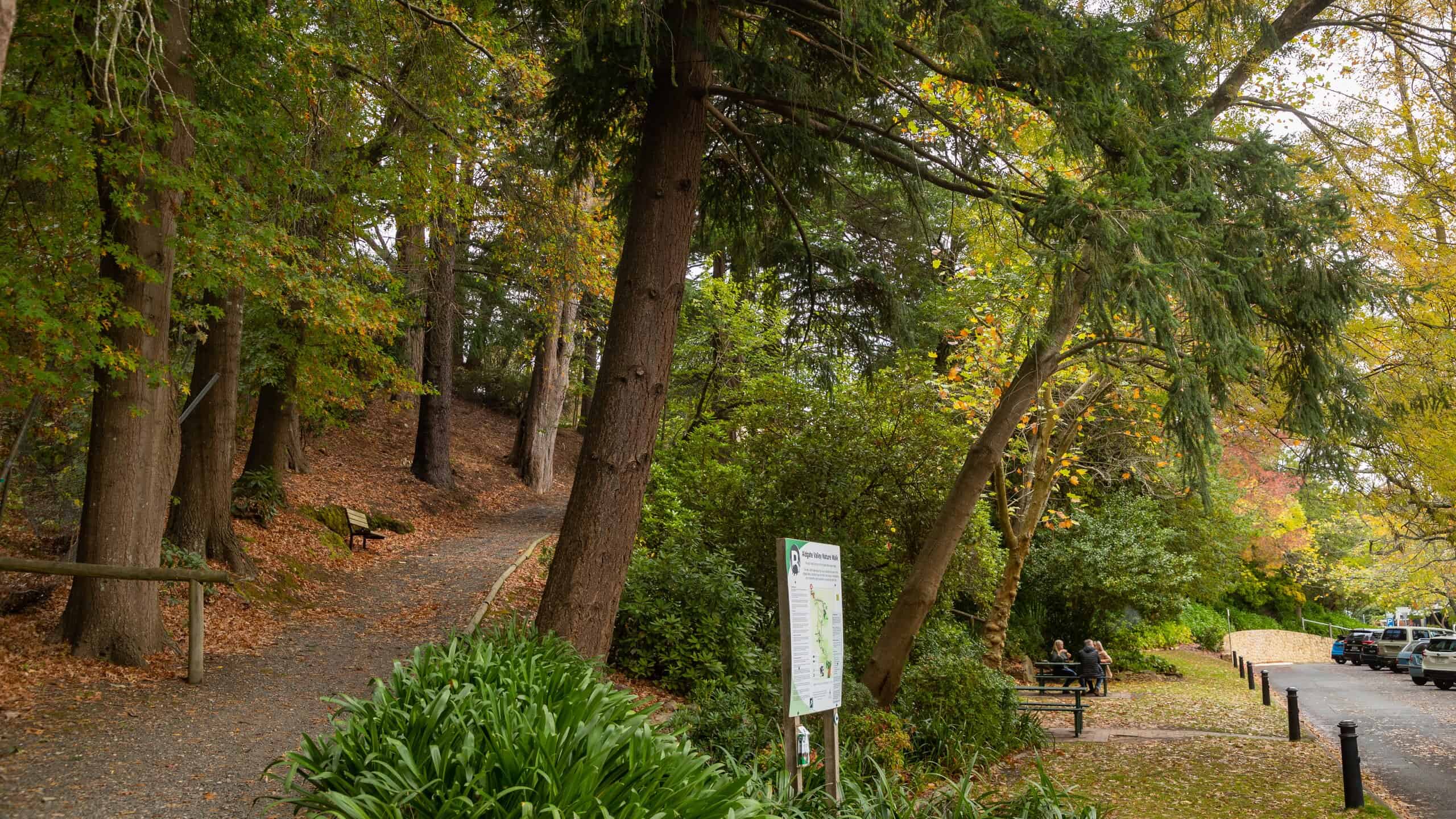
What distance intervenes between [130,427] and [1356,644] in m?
40.1

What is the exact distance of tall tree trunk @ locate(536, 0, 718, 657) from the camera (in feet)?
23.5

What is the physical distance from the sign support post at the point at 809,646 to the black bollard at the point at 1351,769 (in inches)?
251

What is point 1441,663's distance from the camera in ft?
78.8

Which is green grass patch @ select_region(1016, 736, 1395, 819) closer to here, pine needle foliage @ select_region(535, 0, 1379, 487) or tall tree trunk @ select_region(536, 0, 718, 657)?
pine needle foliage @ select_region(535, 0, 1379, 487)

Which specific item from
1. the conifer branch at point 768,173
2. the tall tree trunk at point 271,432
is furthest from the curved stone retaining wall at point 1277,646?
the tall tree trunk at point 271,432

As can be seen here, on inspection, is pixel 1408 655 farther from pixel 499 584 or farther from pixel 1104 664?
pixel 499 584

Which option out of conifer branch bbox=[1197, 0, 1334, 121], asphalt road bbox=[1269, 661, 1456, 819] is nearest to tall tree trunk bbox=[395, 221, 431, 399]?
conifer branch bbox=[1197, 0, 1334, 121]

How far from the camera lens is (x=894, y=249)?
66.5ft

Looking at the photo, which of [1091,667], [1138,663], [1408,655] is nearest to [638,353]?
[1091,667]

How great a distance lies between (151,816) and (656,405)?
4.10 meters

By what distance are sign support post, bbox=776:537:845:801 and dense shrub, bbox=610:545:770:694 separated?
442cm

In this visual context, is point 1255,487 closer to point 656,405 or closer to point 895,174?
point 895,174

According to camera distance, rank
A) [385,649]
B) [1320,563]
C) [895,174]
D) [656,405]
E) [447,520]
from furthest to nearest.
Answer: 1. [1320,563]
2. [447,520]
3. [385,649]
4. [895,174]
5. [656,405]

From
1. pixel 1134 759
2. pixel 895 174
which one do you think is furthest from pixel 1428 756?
pixel 895 174
